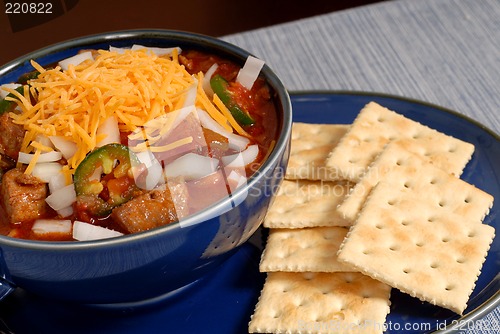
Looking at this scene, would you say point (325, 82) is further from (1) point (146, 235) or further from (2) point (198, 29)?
(2) point (198, 29)

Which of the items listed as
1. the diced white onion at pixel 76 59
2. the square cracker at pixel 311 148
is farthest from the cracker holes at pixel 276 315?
the diced white onion at pixel 76 59

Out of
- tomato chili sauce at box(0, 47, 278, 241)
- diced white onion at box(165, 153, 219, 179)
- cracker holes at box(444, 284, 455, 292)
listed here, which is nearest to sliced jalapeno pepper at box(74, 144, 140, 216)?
tomato chili sauce at box(0, 47, 278, 241)

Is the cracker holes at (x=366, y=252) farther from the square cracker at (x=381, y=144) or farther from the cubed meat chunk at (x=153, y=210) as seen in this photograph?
the cubed meat chunk at (x=153, y=210)

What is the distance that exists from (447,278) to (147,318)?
88cm

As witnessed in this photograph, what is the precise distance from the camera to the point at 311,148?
246cm

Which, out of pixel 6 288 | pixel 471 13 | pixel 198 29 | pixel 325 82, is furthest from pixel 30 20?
pixel 6 288

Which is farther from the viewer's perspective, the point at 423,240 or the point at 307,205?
the point at 307,205

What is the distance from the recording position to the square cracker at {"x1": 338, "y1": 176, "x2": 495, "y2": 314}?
6.18ft

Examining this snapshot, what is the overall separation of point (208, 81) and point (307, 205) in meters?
0.53

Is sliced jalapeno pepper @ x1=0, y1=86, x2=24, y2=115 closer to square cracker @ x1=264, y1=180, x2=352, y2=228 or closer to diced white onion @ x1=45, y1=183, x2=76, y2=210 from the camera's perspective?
diced white onion @ x1=45, y1=183, x2=76, y2=210

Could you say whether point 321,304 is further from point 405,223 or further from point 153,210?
point 153,210

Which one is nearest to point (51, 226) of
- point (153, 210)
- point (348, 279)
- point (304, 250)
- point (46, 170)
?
point (46, 170)

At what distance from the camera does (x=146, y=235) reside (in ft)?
5.39

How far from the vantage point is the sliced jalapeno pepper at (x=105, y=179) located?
5.87ft
